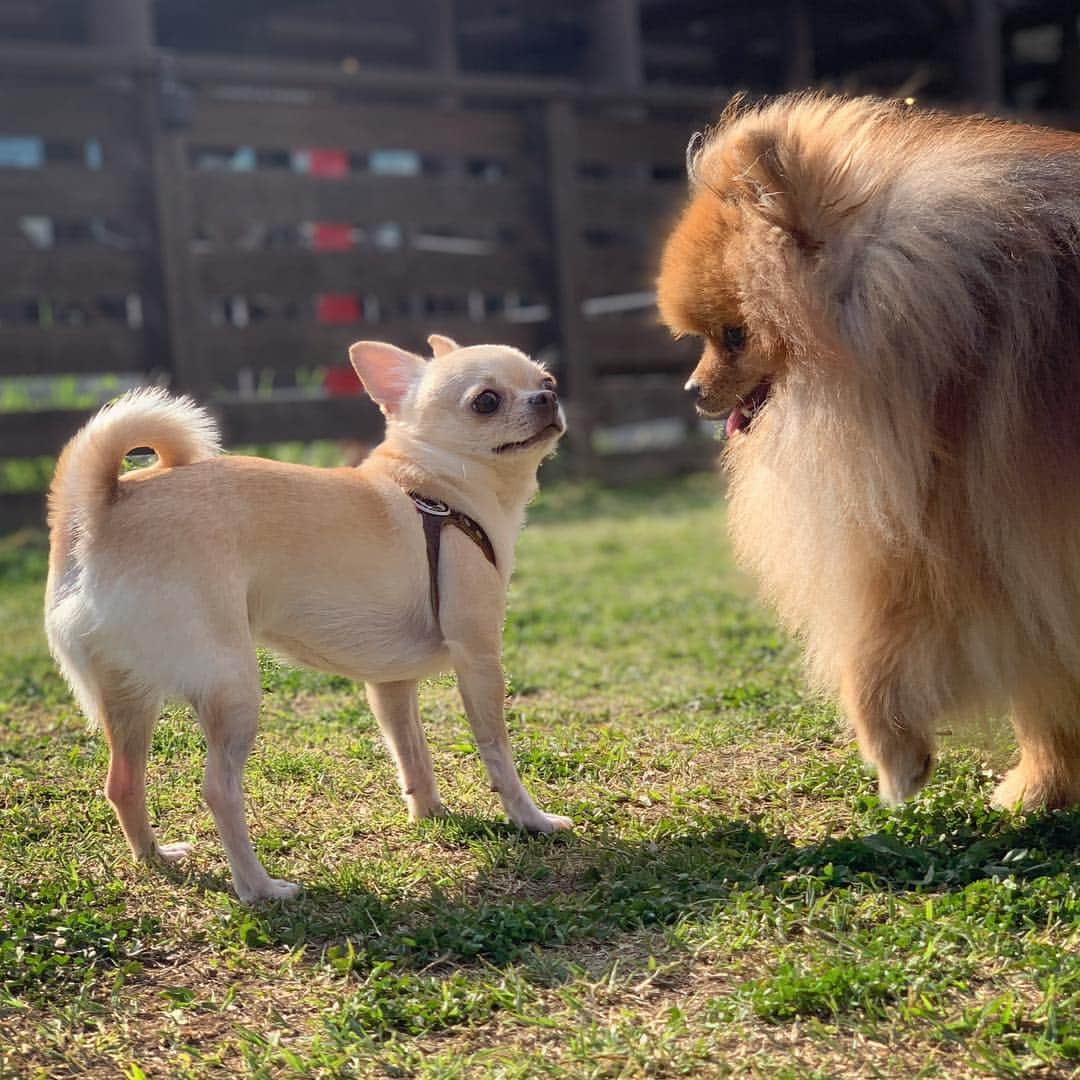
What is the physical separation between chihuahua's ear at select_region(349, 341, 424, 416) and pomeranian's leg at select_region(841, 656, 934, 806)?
1.14 m

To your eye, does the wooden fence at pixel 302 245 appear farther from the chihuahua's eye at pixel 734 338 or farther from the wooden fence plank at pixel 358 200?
the chihuahua's eye at pixel 734 338

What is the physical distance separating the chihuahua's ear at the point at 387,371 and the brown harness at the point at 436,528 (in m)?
0.29

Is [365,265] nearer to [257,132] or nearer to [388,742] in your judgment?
[257,132]

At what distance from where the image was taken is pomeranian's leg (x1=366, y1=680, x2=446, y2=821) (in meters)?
2.95

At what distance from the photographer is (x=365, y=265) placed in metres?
8.21

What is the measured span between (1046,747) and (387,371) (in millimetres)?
1556

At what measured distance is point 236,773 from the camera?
8.37 feet

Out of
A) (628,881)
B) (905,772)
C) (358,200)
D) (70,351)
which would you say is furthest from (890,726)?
(358,200)

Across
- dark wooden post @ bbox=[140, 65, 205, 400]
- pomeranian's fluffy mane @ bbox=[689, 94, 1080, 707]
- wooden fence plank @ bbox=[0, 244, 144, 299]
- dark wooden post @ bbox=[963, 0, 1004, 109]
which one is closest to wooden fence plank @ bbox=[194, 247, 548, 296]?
dark wooden post @ bbox=[140, 65, 205, 400]

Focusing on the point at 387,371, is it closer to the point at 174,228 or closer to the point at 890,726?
the point at 890,726

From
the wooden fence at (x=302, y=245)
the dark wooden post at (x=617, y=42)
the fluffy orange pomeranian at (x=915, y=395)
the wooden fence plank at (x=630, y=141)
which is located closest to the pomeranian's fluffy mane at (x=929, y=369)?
the fluffy orange pomeranian at (x=915, y=395)

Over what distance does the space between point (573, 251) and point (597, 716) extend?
5.65 meters

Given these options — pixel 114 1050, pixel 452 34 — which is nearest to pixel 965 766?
pixel 114 1050

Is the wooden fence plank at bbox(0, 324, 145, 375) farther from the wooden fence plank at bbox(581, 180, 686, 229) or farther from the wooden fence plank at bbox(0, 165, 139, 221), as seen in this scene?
the wooden fence plank at bbox(581, 180, 686, 229)
